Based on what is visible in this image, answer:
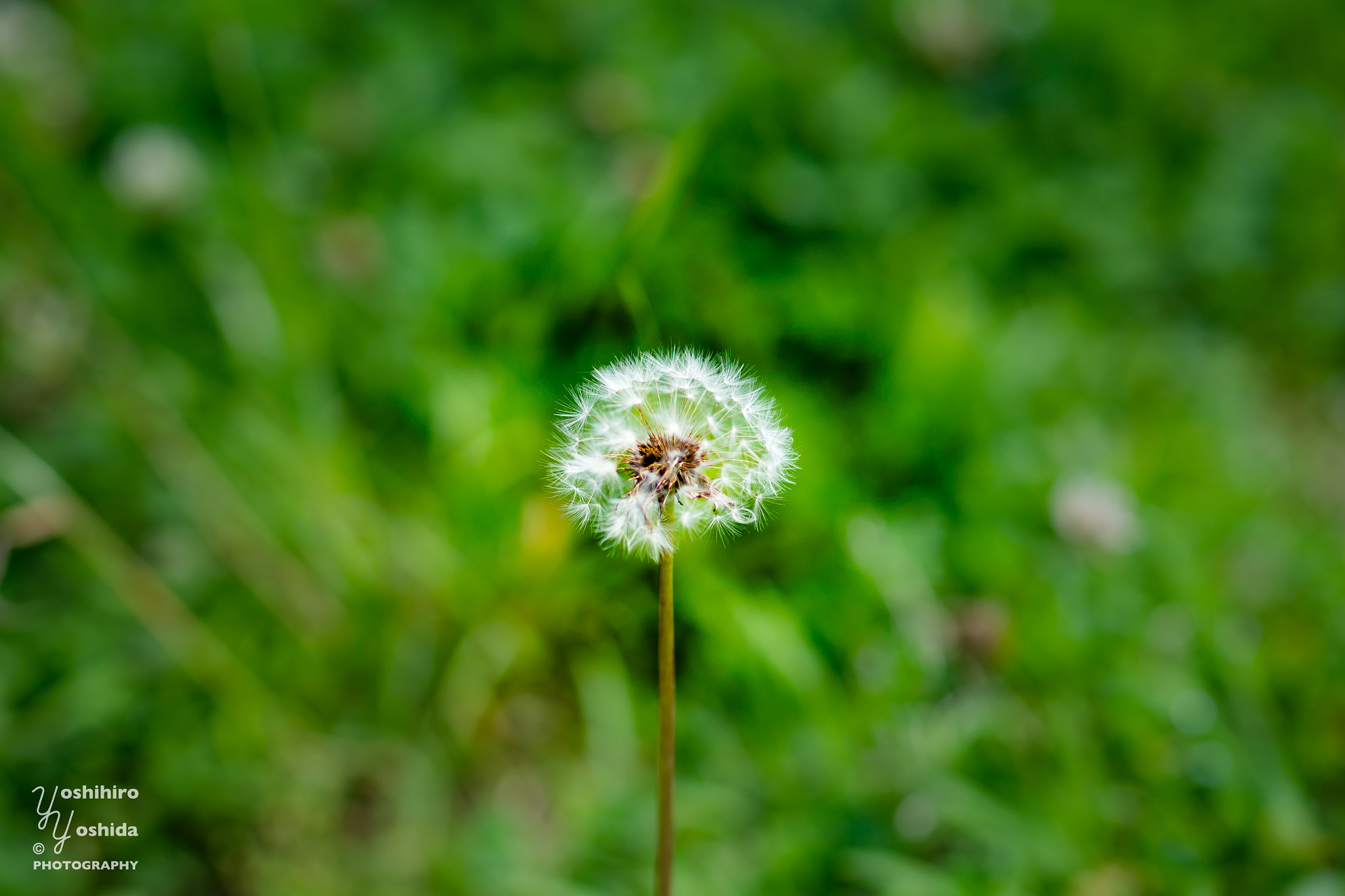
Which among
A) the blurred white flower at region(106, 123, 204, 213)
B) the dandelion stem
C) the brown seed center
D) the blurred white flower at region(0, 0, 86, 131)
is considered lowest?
the dandelion stem

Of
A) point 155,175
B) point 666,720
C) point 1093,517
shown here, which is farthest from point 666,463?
point 155,175

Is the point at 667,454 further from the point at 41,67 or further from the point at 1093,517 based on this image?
the point at 41,67

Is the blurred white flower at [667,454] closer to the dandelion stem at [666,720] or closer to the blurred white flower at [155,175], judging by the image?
the dandelion stem at [666,720]

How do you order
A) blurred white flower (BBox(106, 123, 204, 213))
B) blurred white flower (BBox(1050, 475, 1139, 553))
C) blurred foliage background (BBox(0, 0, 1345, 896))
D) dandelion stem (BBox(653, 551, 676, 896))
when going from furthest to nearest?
1. blurred white flower (BBox(106, 123, 204, 213))
2. blurred white flower (BBox(1050, 475, 1139, 553))
3. blurred foliage background (BBox(0, 0, 1345, 896))
4. dandelion stem (BBox(653, 551, 676, 896))

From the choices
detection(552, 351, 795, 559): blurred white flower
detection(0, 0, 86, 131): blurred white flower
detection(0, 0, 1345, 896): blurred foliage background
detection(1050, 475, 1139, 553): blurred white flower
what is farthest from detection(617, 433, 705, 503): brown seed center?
detection(0, 0, 86, 131): blurred white flower

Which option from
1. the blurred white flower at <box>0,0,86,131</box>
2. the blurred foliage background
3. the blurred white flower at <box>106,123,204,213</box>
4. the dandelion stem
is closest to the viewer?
the dandelion stem

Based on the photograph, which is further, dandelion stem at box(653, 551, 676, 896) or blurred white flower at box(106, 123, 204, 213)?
blurred white flower at box(106, 123, 204, 213)

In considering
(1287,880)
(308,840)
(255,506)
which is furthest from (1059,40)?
(308,840)

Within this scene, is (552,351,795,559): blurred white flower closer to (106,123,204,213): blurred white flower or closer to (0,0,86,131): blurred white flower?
(106,123,204,213): blurred white flower
